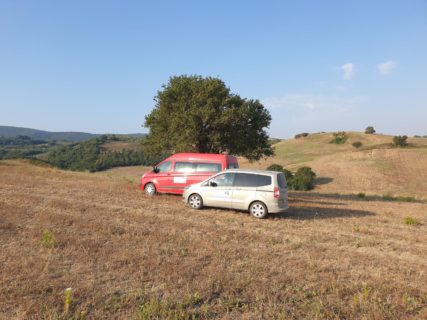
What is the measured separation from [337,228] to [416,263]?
11.0 ft

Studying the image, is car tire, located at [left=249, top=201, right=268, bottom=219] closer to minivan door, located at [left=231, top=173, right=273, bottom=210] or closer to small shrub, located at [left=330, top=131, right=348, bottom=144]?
minivan door, located at [left=231, top=173, right=273, bottom=210]

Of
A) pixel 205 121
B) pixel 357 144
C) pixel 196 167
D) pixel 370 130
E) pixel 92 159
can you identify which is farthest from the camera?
pixel 370 130

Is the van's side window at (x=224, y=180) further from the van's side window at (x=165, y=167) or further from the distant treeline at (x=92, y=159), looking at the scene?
the distant treeline at (x=92, y=159)

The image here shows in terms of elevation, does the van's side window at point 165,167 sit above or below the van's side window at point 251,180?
above

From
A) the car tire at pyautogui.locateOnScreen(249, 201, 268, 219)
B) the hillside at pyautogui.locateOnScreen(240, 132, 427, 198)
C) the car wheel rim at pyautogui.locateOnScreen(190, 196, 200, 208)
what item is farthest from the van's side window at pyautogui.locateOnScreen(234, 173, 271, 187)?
the hillside at pyautogui.locateOnScreen(240, 132, 427, 198)

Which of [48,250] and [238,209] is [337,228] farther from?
[48,250]

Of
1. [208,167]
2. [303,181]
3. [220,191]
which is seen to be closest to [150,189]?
[208,167]

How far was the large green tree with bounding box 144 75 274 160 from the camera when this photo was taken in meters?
20.9

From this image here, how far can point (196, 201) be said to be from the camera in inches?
521

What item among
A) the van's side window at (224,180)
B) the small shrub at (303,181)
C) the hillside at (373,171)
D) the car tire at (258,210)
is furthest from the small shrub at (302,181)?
the car tire at (258,210)

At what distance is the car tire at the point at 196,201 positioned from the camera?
13.2 meters

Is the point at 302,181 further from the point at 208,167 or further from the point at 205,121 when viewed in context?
the point at 208,167

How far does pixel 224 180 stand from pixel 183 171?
3685 millimetres

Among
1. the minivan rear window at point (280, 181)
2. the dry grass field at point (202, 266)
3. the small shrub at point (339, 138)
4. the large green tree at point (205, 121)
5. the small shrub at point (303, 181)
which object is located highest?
the small shrub at point (339, 138)
